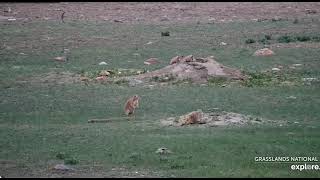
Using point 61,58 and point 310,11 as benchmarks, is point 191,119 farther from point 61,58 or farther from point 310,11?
point 310,11

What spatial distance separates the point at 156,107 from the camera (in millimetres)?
14641

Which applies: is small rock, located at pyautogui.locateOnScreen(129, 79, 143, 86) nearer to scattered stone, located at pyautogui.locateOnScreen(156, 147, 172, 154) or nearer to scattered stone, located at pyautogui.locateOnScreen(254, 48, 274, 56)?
scattered stone, located at pyautogui.locateOnScreen(254, 48, 274, 56)

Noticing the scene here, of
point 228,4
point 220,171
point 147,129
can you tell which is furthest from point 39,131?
point 228,4

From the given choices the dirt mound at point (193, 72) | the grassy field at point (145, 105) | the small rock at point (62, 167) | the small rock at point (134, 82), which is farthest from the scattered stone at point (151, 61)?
the small rock at point (62, 167)

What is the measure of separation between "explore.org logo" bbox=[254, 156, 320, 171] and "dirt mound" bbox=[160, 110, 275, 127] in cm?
238

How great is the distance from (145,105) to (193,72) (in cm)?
290

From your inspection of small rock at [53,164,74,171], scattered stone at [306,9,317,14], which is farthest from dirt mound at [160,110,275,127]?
scattered stone at [306,9,317,14]

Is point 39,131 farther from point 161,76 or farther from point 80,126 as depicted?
point 161,76

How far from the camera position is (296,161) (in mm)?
10164

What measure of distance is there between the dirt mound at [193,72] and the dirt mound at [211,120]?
157 inches

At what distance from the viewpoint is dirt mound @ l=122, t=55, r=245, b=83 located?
Result: 17328 mm

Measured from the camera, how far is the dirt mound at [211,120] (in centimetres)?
1274

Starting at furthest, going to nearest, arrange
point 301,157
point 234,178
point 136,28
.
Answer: point 136,28
point 301,157
point 234,178

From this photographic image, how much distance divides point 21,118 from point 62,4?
62.2 feet
